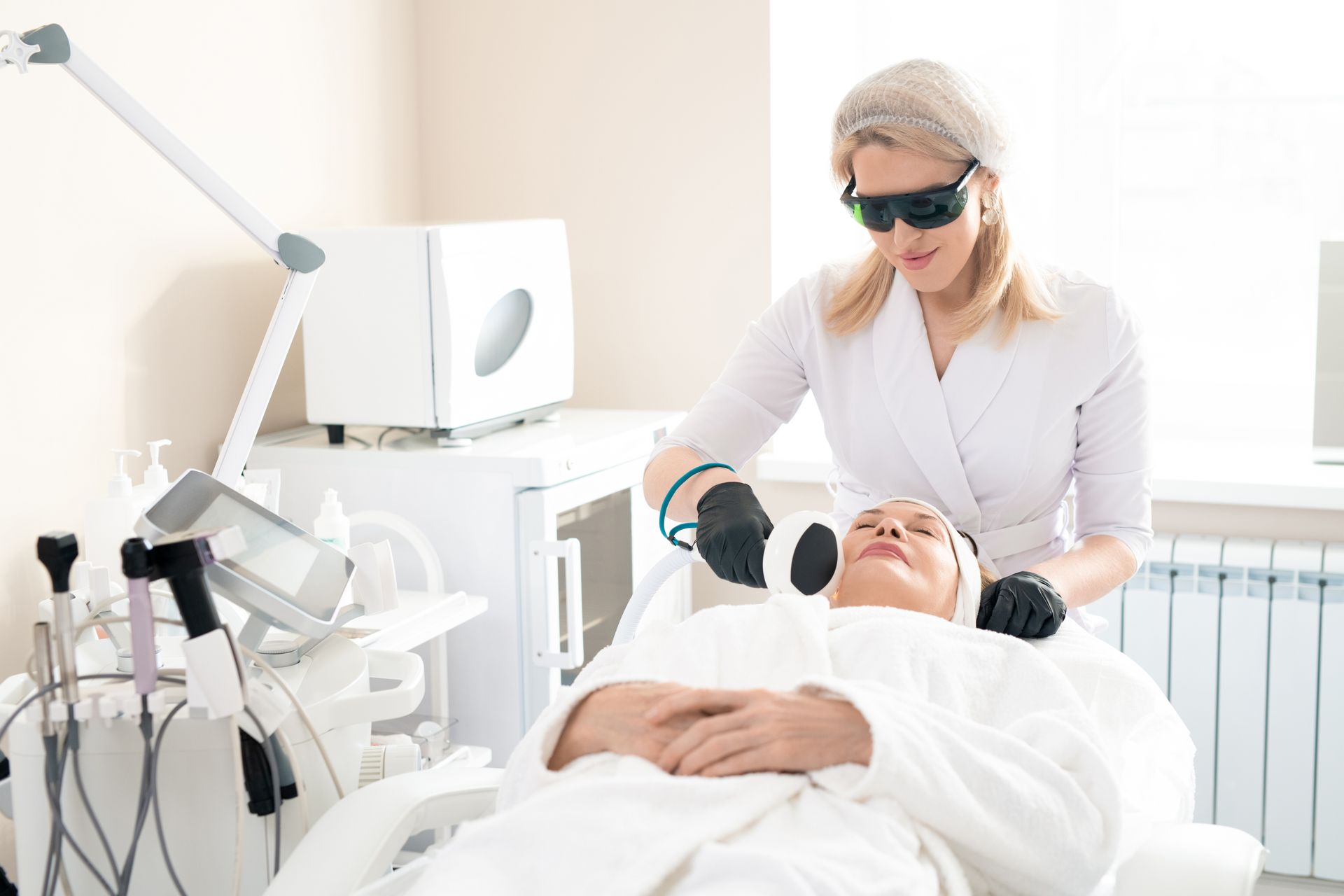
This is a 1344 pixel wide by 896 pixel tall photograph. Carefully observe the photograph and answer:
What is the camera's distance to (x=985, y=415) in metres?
1.66

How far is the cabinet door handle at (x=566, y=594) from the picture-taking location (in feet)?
6.94

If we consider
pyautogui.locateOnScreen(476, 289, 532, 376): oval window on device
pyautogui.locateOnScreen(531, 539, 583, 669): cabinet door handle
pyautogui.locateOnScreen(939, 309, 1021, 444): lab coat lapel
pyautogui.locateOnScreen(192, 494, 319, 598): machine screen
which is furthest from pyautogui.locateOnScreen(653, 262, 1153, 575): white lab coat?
pyautogui.locateOnScreen(476, 289, 532, 376): oval window on device

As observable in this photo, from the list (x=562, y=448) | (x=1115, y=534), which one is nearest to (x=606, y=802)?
(x=1115, y=534)

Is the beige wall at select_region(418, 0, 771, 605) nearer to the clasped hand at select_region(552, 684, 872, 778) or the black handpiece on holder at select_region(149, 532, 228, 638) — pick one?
the clasped hand at select_region(552, 684, 872, 778)

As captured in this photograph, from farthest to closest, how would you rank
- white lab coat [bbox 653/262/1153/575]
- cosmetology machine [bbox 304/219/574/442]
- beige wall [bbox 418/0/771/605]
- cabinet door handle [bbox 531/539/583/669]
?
beige wall [bbox 418/0/771/605] < cosmetology machine [bbox 304/219/574/442] < cabinet door handle [bbox 531/539/583/669] < white lab coat [bbox 653/262/1153/575]

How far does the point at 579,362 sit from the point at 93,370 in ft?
3.90

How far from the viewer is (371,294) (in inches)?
89.0

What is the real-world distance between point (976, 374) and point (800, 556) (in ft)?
1.41

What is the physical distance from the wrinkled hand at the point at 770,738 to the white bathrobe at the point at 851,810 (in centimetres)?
1

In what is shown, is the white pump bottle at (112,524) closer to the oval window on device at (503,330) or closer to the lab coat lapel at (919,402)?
the oval window on device at (503,330)

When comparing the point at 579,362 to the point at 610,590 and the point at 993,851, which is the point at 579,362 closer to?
the point at 610,590

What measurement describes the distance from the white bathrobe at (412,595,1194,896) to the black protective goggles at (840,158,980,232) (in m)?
0.55

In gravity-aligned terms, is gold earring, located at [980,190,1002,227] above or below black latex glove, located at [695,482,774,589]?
above

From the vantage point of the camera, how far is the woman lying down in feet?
3.19
